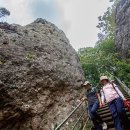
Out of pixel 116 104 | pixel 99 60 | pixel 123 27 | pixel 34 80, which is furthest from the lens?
pixel 99 60

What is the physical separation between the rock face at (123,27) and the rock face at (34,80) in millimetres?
5478

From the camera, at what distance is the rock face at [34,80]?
977 centimetres

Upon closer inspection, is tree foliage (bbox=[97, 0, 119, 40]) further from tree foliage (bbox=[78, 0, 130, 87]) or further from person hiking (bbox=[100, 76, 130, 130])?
person hiking (bbox=[100, 76, 130, 130])

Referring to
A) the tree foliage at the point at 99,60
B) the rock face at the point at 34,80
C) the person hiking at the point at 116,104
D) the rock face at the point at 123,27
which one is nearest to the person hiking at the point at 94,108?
the person hiking at the point at 116,104

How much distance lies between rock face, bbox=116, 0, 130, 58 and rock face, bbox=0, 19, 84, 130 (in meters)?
5.48

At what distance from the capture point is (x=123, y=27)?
20250 mm

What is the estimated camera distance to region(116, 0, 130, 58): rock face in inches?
746

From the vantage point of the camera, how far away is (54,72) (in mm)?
12297

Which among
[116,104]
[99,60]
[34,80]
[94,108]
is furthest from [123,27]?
[116,104]

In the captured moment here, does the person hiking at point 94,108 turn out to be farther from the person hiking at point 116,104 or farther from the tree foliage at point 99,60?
the tree foliage at point 99,60

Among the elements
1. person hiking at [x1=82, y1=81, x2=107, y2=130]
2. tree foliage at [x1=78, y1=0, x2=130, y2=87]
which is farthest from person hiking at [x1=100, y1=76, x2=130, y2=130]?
tree foliage at [x1=78, y1=0, x2=130, y2=87]

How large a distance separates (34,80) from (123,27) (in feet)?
38.0

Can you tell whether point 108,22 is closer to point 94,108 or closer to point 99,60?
point 99,60

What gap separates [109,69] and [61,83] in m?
12.5
